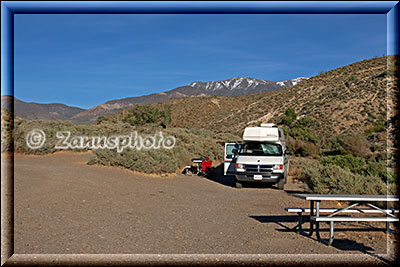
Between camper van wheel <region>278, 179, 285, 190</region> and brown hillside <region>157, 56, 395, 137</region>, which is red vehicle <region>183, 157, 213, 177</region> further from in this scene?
brown hillside <region>157, 56, 395, 137</region>

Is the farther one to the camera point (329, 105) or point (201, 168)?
point (329, 105)

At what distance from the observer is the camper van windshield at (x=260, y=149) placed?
15873mm

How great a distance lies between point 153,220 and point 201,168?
1069 centimetres

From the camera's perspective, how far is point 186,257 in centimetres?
566

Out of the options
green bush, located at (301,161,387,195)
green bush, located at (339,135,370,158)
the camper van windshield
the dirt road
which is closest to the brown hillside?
green bush, located at (339,135,370,158)

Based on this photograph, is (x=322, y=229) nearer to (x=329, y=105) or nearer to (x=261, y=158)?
(x=261, y=158)

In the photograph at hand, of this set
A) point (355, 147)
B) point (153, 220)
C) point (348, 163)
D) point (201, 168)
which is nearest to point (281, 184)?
point (348, 163)

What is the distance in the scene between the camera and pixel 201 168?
19.5m

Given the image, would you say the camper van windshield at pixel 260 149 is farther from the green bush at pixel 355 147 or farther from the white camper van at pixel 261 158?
the green bush at pixel 355 147

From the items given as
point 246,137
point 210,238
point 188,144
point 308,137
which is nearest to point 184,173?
point 246,137

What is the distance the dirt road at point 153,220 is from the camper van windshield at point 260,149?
1582 millimetres

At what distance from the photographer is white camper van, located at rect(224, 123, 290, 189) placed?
48.6ft

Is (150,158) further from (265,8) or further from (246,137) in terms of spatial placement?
(265,8)

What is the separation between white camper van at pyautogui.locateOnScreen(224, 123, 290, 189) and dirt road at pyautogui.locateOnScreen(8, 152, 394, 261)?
48 centimetres
